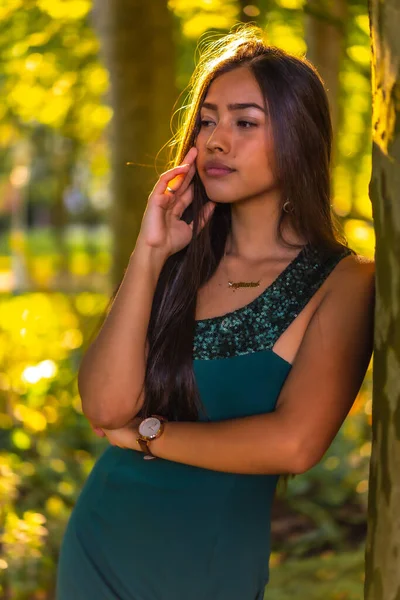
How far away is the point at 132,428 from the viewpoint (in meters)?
2.31

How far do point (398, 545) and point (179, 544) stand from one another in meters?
0.69

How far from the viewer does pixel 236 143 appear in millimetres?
2271

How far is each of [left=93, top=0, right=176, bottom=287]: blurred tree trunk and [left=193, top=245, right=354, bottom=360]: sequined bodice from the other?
2479mm

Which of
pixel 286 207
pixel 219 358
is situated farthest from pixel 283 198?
pixel 219 358

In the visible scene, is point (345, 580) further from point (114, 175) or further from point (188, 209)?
point (188, 209)

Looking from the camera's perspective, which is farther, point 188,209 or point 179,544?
point 188,209

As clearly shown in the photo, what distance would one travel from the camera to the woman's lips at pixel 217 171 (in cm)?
231

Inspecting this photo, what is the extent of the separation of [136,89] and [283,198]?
2.60m

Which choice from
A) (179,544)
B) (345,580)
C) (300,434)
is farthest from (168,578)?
(345,580)

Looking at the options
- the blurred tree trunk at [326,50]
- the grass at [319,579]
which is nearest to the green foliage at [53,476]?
the grass at [319,579]

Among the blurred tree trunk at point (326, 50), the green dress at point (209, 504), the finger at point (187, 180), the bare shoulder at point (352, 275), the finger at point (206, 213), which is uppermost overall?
the blurred tree trunk at point (326, 50)

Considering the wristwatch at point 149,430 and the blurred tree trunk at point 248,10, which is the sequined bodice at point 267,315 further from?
the blurred tree trunk at point 248,10

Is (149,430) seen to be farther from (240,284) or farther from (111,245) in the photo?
(111,245)

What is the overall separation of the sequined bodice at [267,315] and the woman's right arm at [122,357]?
142mm
